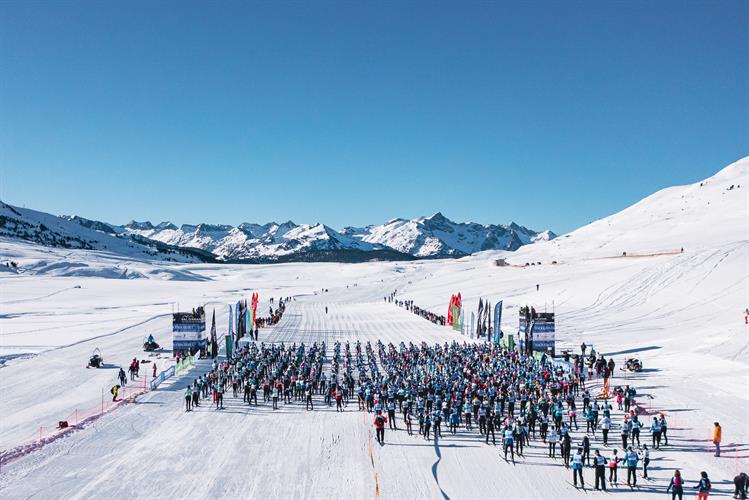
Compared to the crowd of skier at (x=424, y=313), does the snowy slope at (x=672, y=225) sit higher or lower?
higher

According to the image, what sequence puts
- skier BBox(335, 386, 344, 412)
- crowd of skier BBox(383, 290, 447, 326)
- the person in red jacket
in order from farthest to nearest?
crowd of skier BBox(383, 290, 447, 326), skier BBox(335, 386, 344, 412), the person in red jacket

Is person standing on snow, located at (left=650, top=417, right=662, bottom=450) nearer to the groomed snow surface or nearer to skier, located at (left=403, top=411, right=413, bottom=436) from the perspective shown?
the groomed snow surface

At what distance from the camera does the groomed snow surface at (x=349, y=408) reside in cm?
1439

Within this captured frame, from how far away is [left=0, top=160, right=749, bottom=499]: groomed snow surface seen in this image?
1439cm

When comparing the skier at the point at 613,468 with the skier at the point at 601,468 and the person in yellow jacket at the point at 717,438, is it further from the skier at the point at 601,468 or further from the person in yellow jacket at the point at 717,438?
the person in yellow jacket at the point at 717,438

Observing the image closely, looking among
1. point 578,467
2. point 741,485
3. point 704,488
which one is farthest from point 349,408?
point 741,485

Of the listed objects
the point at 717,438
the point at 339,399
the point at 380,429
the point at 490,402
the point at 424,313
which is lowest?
the point at 424,313

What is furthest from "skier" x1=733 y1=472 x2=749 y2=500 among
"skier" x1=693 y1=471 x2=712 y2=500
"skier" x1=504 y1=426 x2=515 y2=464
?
"skier" x1=504 y1=426 x2=515 y2=464

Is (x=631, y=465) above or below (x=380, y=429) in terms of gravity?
above

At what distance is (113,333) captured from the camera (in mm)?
44656

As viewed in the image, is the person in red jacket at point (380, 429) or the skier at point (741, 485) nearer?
the skier at point (741, 485)

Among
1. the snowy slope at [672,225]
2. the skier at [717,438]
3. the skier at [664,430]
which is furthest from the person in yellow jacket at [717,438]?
the snowy slope at [672,225]

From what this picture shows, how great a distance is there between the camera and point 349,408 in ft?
72.4

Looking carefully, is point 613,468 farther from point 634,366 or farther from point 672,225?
point 672,225
